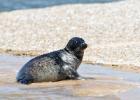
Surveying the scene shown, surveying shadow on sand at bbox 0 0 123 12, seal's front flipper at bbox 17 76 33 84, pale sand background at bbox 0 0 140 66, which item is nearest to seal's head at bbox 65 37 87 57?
seal's front flipper at bbox 17 76 33 84

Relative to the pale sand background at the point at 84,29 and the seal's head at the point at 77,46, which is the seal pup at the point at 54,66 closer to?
the seal's head at the point at 77,46

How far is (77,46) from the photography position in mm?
10680

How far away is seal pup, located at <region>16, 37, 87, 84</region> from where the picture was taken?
33.1 ft

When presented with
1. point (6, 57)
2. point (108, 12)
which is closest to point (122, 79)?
point (6, 57)

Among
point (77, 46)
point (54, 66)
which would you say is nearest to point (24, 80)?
point (54, 66)

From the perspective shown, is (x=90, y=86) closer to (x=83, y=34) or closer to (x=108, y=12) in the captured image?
(x=83, y=34)

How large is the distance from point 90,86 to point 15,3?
14983mm

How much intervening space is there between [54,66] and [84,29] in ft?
26.0

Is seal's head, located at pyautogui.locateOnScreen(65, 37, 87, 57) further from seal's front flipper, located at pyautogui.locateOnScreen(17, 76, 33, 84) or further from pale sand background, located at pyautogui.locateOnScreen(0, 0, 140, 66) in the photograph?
pale sand background, located at pyautogui.locateOnScreen(0, 0, 140, 66)

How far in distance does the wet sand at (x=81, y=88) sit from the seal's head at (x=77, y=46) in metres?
0.48

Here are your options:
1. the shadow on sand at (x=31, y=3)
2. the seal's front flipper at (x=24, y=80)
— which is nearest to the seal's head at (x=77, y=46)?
the seal's front flipper at (x=24, y=80)

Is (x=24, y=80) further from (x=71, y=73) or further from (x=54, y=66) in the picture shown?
(x=71, y=73)

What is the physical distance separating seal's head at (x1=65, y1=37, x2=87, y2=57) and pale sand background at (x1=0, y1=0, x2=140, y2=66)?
2181mm

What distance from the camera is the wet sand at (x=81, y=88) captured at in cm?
868
